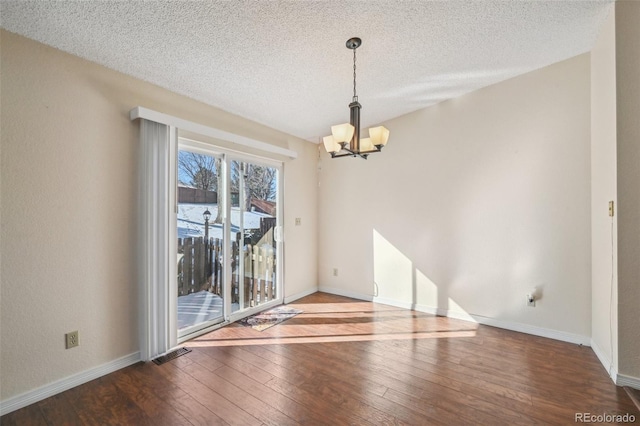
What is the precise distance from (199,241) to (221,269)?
0.43 m

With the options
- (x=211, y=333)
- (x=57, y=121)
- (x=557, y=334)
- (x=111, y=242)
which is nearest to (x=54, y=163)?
(x=57, y=121)

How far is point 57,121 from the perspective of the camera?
83.6 inches

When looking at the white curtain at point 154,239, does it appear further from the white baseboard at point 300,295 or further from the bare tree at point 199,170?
the white baseboard at point 300,295

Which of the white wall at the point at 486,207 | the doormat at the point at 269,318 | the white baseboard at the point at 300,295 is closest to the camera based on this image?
the white wall at the point at 486,207

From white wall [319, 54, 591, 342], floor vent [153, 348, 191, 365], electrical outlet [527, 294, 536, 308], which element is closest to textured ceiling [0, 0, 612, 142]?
white wall [319, 54, 591, 342]

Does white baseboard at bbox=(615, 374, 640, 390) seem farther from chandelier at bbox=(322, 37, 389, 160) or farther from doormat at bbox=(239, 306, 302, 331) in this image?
doormat at bbox=(239, 306, 302, 331)

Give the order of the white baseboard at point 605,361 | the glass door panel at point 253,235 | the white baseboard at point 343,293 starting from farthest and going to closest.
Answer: the white baseboard at point 343,293 → the glass door panel at point 253,235 → the white baseboard at point 605,361

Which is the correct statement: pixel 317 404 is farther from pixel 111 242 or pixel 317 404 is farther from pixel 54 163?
pixel 54 163

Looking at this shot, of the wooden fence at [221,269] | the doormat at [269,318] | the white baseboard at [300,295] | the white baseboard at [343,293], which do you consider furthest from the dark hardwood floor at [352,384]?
the white baseboard at [343,293]

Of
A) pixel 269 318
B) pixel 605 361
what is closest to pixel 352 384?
pixel 269 318

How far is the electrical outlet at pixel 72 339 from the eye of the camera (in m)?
2.16

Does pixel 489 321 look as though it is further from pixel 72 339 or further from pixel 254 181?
pixel 72 339

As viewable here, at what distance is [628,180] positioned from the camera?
6.88 ft

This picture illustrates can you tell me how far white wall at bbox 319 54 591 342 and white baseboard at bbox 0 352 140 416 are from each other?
119 inches
